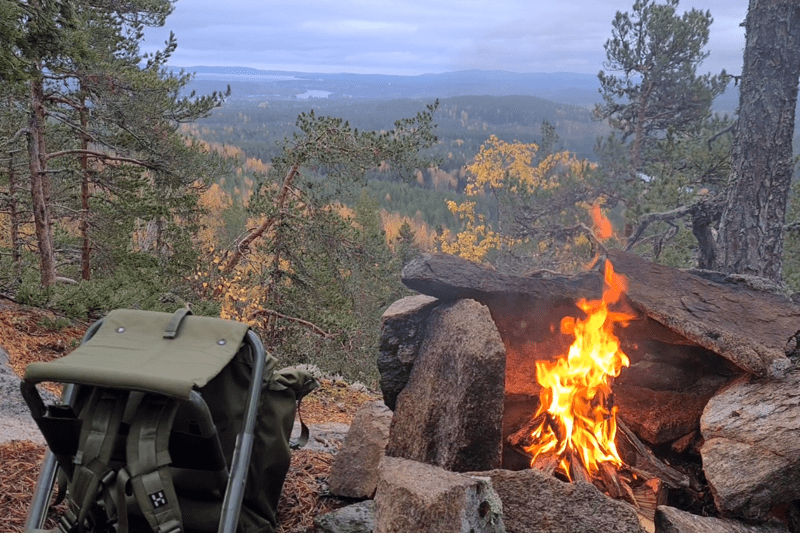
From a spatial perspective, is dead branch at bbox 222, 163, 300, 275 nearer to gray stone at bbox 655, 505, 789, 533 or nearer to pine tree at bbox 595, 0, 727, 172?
gray stone at bbox 655, 505, 789, 533

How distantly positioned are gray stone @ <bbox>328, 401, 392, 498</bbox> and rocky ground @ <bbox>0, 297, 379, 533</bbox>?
0.13 metres

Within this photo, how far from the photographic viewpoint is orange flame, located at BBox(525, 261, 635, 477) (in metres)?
4.23

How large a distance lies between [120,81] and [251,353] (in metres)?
9.97

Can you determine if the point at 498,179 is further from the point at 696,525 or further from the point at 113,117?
the point at 696,525

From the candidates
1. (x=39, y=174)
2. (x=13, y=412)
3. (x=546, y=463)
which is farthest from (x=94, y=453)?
(x=39, y=174)

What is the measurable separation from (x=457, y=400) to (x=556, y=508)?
2.66 feet

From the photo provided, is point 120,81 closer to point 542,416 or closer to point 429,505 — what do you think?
point 542,416

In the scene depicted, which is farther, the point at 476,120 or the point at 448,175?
the point at 476,120

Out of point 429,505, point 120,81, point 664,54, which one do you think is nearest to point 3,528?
point 429,505

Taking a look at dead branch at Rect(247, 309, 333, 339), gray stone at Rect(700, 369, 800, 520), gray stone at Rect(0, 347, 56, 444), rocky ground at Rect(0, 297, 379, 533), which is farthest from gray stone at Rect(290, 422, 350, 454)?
dead branch at Rect(247, 309, 333, 339)

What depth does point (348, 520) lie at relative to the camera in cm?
346

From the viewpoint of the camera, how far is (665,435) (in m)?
4.48

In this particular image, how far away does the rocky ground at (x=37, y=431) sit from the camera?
373cm

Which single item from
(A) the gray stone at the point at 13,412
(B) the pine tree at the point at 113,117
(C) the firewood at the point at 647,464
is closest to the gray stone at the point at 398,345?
(C) the firewood at the point at 647,464
